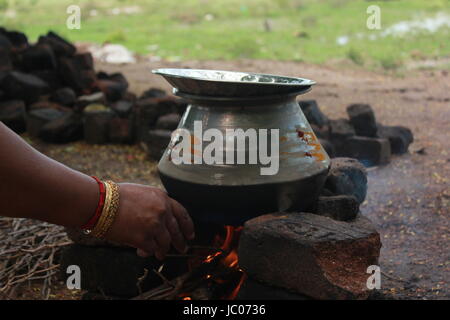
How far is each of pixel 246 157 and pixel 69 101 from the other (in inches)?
208

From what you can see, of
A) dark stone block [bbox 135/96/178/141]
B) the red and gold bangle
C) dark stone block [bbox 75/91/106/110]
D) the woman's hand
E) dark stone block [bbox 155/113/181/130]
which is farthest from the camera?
dark stone block [bbox 75/91/106/110]

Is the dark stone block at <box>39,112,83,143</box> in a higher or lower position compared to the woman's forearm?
lower

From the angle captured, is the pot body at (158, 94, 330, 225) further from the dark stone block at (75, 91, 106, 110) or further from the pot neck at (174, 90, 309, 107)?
the dark stone block at (75, 91, 106, 110)

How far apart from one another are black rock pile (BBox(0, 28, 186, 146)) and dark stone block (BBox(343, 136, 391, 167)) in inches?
75.9

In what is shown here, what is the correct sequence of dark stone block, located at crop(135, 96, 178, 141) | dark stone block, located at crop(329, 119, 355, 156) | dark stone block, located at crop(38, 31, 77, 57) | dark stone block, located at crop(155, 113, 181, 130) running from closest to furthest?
dark stone block, located at crop(329, 119, 355, 156) < dark stone block, located at crop(155, 113, 181, 130) < dark stone block, located at crop(135, 96, 178, 141) < dark stone block, located at crop(38, 31, 77, 57)

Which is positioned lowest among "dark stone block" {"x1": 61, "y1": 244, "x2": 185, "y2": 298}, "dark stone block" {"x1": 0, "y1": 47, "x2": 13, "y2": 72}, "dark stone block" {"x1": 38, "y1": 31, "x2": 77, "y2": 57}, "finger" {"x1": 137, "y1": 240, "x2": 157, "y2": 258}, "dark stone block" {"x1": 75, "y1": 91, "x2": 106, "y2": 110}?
"dark stone block" {"x1": 61, "y1": 244, "x2": 185, "y2": 298}

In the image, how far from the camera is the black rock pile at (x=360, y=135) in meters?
5.82

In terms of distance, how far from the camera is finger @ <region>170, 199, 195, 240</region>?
2742mm

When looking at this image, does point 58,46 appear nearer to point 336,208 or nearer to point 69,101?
point 69,101

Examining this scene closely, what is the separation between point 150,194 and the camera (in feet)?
8.57

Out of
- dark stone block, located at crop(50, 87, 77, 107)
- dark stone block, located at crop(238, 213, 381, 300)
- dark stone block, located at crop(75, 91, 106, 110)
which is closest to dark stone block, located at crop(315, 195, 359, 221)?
dark stone block, located at crop(238, 213, 381, 300)

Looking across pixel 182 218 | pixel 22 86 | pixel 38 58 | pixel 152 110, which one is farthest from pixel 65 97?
pixel 182 218

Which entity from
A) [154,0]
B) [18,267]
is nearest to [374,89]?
[18,267]

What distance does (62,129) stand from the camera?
673cm
